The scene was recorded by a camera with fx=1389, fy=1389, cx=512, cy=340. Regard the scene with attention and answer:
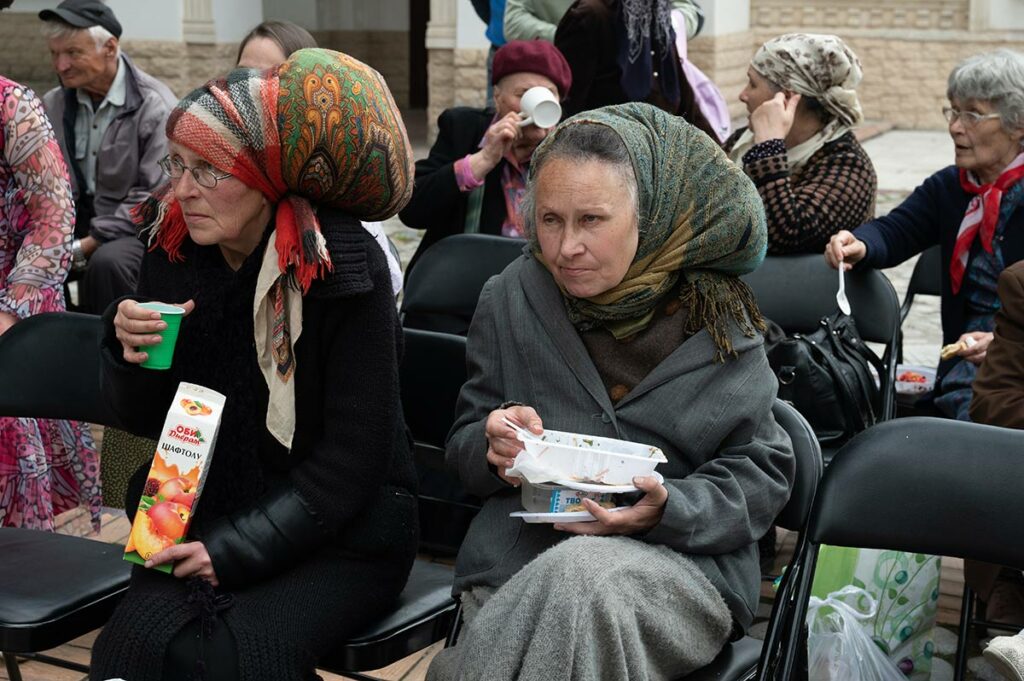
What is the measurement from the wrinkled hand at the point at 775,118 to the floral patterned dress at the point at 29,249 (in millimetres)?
2151

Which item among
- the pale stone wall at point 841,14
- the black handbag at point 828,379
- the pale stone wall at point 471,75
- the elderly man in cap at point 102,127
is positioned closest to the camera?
the black handbag at point 828,379

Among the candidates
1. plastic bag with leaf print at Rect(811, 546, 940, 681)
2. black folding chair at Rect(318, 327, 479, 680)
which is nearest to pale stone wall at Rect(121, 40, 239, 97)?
black folding chair at Rect(318, 327, 479, 680)

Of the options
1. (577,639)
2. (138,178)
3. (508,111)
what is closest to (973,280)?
(508,111)

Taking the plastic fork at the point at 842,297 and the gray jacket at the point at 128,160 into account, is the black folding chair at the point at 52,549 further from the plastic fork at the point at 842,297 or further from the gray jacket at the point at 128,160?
the gray jacket at the point at 128,160

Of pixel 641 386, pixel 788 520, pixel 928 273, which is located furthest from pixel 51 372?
pixel 928 273

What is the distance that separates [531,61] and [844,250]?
122 cm

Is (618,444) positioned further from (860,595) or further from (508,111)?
(508,111)

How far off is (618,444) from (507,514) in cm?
35

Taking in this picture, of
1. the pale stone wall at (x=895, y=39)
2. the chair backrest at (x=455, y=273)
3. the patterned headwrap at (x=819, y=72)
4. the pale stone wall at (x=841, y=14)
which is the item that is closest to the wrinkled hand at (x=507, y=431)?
the chair backrest at (x=455, y=273)

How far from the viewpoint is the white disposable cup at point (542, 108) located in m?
4.45

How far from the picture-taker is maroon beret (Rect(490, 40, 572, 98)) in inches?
182

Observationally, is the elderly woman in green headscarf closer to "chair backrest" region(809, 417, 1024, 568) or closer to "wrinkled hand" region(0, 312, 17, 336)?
"chair backrest" region(809, 417, 1024, 568)

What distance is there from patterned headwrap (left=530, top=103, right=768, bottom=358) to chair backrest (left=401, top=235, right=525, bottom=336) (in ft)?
4.73

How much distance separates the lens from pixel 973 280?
4.18 metres
